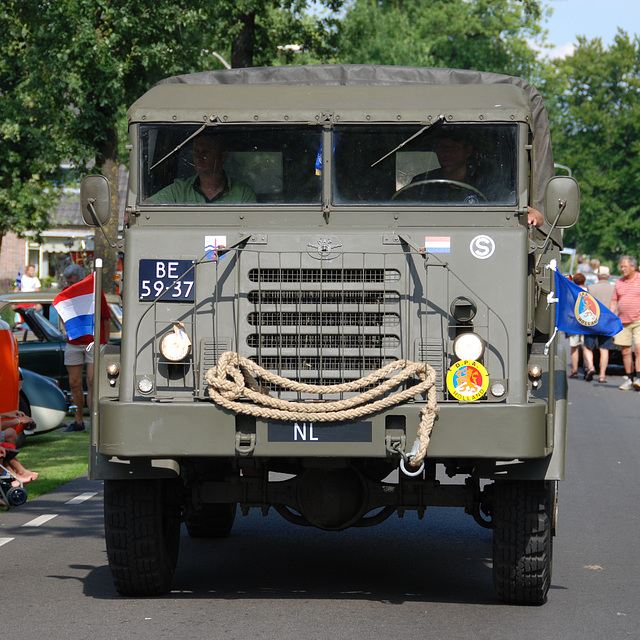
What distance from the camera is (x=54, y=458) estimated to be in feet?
47.0

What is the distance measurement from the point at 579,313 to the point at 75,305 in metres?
3.49

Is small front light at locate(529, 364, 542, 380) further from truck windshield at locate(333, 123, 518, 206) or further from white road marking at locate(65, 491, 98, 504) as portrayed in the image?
white road marking at locate(65, 491, 98, 504)

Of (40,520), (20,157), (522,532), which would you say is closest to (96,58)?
(20,157)

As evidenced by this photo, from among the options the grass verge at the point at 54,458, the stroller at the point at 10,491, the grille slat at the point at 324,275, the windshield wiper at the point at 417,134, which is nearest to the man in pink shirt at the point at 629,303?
the grass verge at the point at 54,458

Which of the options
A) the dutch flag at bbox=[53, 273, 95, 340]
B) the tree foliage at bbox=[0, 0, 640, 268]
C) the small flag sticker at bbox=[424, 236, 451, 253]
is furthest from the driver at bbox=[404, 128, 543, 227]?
the tree foliage at bbox=[0, 0, 640, 268]

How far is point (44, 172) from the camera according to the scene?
106 feet

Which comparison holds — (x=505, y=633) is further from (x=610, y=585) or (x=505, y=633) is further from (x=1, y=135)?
(x=1, y=135)

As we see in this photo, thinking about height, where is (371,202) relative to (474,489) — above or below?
above

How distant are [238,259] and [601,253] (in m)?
67.7

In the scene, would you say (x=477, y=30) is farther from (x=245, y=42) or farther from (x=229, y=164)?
(x=229, y=164)

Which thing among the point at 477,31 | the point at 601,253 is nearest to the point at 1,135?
the point at 477,31

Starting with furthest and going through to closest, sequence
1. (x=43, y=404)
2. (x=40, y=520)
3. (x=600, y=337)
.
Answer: (x=600, y=337), (x=43, y=404), (x=40, y=520)

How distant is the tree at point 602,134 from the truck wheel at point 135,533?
64460 millimetres

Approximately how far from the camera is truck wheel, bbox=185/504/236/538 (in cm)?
943
